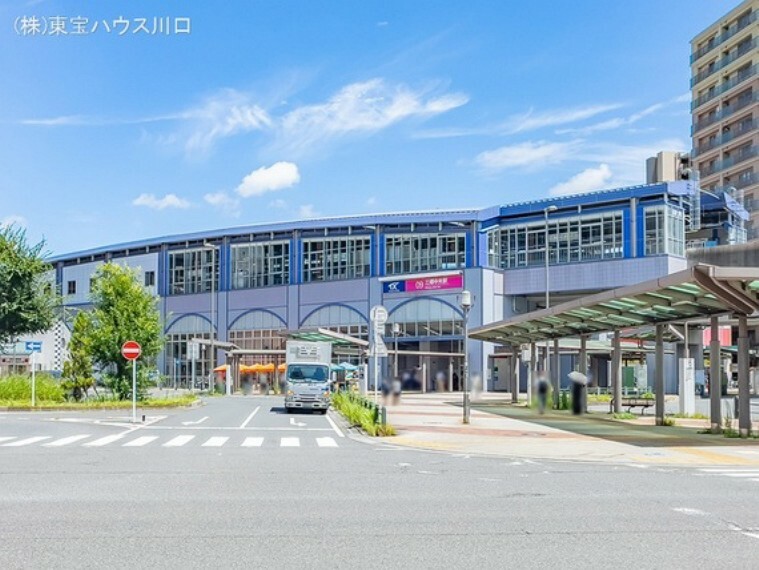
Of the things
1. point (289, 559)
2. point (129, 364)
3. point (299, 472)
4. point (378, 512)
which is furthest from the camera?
point (129, 364)

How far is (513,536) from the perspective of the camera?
9.41 metres

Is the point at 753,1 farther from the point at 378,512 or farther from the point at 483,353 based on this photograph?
the point at 378,512

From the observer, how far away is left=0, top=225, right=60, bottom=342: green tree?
44.9m

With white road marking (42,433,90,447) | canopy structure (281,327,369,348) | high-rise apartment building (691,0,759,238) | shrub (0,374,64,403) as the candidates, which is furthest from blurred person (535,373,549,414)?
high-rise apartment building (691,0,759,238)

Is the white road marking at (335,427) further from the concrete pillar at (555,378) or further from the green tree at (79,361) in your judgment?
the green tree at (79,361)

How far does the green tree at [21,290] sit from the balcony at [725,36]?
227 feet

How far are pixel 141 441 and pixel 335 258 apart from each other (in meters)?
55.9

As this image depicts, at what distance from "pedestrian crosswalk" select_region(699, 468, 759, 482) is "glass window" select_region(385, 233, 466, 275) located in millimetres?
55559

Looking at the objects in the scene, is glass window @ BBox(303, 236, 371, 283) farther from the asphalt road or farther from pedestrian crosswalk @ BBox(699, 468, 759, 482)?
pedestrian crosswalk @ BBox(699, 468, 759, 482)

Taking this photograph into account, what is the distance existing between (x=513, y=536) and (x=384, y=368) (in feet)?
207

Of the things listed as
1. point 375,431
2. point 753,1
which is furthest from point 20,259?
point 753,1

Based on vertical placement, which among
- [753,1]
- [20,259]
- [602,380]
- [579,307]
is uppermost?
[753,1]

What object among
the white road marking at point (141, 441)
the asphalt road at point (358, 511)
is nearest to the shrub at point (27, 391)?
the white road marking at point (141, 441)

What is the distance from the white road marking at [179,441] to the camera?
21703 millimetres
